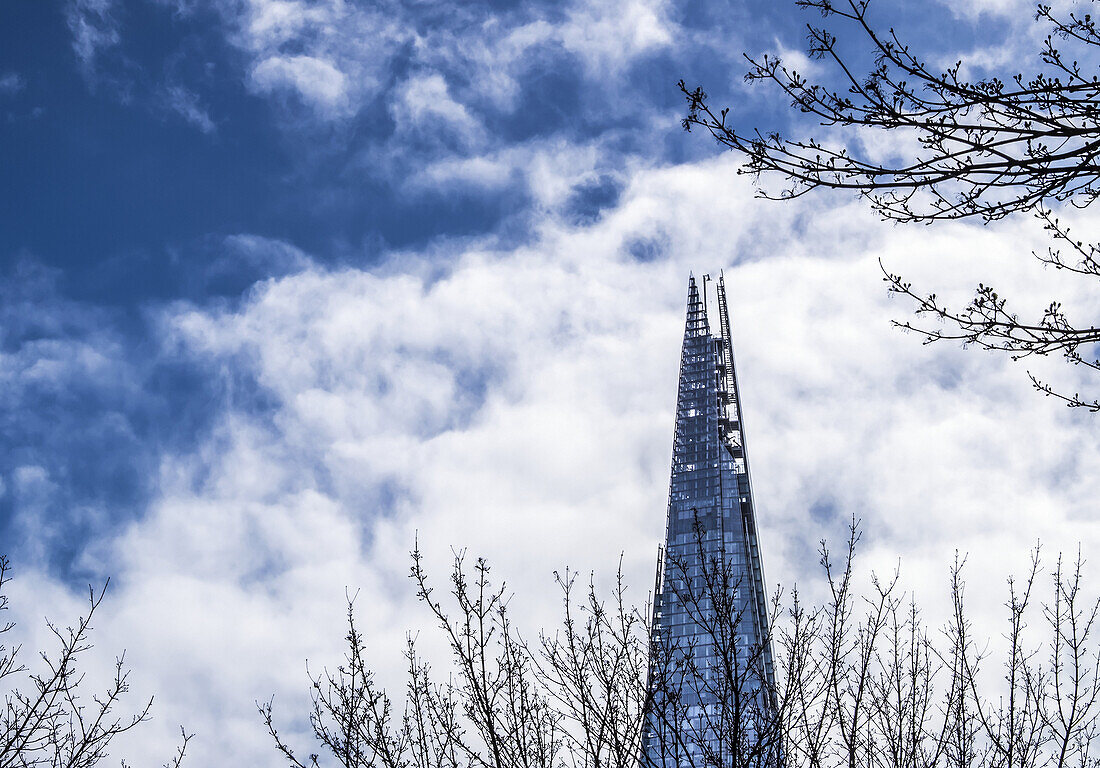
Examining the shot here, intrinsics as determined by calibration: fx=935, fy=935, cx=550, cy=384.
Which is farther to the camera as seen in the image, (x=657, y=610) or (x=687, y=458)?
(x=687, y=458)

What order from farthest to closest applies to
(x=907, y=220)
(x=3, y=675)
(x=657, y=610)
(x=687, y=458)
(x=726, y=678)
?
(x=687, y=458), (x=3, y=675), (x=657, y=610), (x=726, y=678), (x=907, y=220)

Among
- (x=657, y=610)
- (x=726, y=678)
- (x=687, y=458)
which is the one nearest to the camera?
(x=726, y=678)

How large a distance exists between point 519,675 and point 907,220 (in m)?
5.95

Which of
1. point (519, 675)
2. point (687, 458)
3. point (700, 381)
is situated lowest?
point (519, 675)

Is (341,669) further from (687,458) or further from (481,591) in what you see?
(687,458)

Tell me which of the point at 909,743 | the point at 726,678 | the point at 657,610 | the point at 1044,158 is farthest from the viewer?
the point at 657,610

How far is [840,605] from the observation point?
1034 cm

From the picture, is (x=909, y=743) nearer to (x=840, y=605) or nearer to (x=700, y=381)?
(x=840, y=605)

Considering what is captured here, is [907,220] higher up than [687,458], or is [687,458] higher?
[687,458]

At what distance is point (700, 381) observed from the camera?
440 ft

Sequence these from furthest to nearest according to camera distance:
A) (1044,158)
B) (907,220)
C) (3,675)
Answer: (3,675), (907,220), (1044,158)

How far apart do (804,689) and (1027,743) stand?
251 cm

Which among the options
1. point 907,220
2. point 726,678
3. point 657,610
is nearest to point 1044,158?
point 907,220

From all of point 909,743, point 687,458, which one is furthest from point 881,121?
point 687,458
